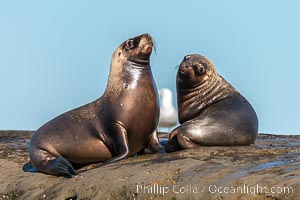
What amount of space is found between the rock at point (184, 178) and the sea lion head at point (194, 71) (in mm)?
1984

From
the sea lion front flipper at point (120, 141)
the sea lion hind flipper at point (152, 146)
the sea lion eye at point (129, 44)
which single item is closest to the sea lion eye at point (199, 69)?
the sea lion eye at point (129, 44)

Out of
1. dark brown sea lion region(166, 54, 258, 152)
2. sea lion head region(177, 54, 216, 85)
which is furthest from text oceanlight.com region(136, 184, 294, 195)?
sea lion head region(177, 54, 216, 85)

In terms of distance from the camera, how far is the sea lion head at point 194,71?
44.9ft

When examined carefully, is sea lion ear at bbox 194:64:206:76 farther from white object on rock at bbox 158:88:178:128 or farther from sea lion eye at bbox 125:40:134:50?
white object on rock at bbox 158:88:178:128

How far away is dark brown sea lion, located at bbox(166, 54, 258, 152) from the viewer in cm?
1230

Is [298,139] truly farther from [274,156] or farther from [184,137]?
[274,156]

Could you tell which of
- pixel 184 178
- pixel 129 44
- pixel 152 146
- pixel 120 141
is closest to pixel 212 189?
pixel 184 178

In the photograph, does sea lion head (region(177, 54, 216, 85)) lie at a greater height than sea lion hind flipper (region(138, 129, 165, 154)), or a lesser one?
greater

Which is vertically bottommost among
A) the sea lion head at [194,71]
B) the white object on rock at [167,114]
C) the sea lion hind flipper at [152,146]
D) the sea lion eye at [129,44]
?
the white object on rock at [167,114]

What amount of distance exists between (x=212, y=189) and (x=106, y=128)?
12.3ft

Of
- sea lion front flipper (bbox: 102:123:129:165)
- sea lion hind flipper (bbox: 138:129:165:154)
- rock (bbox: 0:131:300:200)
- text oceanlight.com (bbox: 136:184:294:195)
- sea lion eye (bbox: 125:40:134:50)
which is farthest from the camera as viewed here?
sea lion eye (bbox: 125:40:134:50)

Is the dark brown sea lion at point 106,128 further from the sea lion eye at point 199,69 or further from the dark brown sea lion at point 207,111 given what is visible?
the sea lion eye at point 199,69

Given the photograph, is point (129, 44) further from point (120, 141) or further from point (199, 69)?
point (120, 141)

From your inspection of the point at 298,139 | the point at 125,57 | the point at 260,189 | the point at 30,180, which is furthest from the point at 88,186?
the point at 298,139
